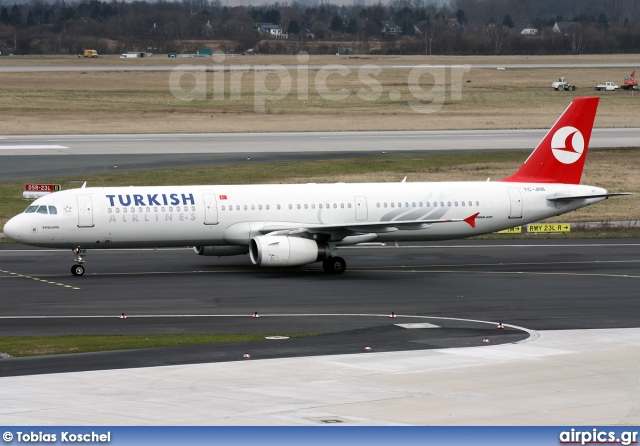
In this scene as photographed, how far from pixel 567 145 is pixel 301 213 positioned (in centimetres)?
1470

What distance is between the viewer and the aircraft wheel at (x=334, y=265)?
166 feet

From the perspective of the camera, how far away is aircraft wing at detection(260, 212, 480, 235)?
49.7 metres

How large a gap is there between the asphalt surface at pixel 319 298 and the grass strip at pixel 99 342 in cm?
86

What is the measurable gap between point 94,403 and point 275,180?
173 feet

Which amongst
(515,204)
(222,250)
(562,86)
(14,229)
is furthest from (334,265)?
(562,86)

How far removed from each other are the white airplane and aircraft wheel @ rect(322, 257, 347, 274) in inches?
1.9

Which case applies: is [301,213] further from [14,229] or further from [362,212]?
[14,229]

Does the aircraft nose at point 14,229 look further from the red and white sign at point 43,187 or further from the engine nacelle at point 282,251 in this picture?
the red and white sign at point 43,187

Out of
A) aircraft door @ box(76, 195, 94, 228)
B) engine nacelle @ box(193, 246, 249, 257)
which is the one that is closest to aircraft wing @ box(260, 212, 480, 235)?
engine nacelle @ box(193, 246, 249, 257)

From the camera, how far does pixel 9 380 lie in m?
29.9

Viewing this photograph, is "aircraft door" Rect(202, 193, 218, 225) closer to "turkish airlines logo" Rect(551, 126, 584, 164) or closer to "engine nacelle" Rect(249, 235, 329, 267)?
"engine nacelle" Rect(249, 235, 329, 267)

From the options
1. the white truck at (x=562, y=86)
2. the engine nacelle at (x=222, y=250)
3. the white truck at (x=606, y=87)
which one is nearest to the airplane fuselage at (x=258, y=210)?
the engine nacelle at (x=222, y=250)

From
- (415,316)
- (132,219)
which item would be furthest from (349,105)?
(415,316)

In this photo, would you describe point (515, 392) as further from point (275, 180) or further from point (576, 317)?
point (275, 180)
